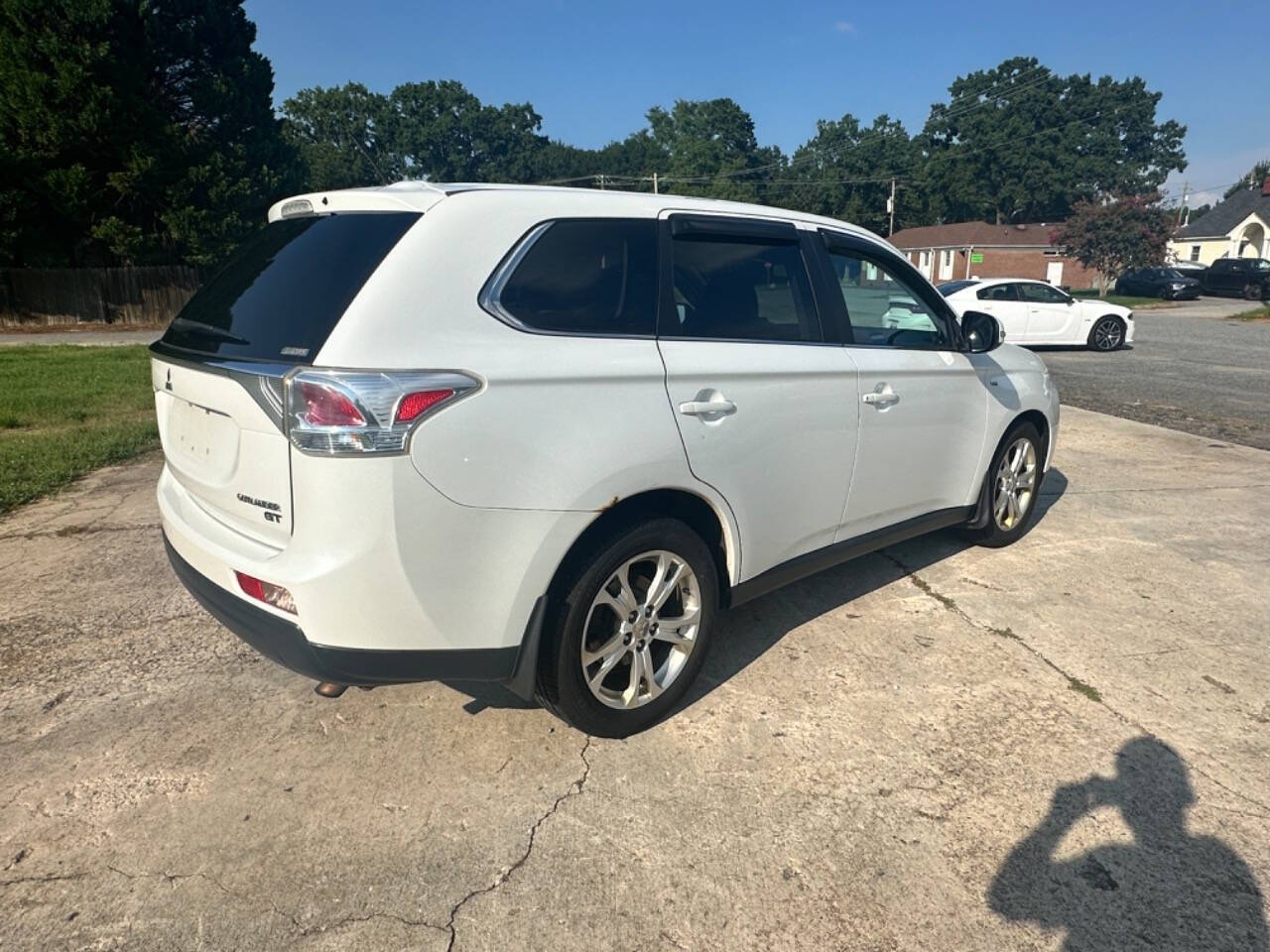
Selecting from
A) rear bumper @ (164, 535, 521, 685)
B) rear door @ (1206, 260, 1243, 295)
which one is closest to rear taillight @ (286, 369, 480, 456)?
rear bumper @ (164, 535, 521, 685)

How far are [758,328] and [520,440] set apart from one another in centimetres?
127

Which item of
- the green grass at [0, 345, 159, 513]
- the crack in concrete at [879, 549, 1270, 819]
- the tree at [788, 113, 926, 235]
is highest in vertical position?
the tree at [788, 113, 926, 235]

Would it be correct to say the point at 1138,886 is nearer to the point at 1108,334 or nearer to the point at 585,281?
the point at 585,281

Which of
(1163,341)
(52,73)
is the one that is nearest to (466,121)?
(52,73)

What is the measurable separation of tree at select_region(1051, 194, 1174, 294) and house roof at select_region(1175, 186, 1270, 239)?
22.0m

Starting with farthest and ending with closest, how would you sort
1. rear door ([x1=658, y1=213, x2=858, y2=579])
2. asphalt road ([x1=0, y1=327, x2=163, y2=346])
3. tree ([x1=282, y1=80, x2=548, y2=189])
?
tree ([x1=282, y1=80, x2=548, y2=189])
asphalt road ([x1=0, y1=327, x2=163, y2=346])
rear door ([x1=658, y1=213, x2=858, y2=579])

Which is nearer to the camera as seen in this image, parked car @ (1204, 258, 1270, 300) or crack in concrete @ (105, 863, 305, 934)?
crack in concrete @ (105, 863, 305, 934)

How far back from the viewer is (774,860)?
2346mm

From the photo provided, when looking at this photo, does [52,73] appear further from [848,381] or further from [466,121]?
[466,121]

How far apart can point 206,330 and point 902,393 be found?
286 centimetres

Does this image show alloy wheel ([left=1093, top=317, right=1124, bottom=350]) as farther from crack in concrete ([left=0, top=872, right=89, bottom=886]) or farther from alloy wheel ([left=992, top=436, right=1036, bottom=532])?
crack in concrete ([left=0, top=872, right=89, bottom=886])

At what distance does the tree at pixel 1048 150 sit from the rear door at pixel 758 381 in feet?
297

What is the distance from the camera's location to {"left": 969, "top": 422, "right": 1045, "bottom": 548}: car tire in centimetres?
462

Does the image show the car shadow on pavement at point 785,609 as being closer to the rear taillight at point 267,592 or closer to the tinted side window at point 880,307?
the rear taillight at point 267,592
